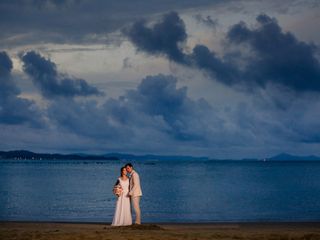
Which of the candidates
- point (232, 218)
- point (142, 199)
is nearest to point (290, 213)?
point (232, 218)

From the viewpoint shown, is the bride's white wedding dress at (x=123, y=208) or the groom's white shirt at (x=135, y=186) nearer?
the groom's white shirt at (x=135, y=186)

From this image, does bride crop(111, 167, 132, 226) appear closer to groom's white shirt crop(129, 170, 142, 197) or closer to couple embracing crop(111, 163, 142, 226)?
couple embracing crop(111, 163, 142, 226)

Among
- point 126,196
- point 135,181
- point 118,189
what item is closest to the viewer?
point 135,181

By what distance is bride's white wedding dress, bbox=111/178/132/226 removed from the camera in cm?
2541

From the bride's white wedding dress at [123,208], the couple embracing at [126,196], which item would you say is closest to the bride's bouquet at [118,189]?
the couple embracing at [126,196]

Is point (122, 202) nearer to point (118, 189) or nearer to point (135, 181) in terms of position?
point (118, 189)

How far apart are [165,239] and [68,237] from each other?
3637 mm

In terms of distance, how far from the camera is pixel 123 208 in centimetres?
2550

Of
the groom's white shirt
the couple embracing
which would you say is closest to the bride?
the couple embracing

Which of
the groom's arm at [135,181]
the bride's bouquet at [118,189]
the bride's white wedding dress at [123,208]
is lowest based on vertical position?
the bride's white wedding dress at [123,208]

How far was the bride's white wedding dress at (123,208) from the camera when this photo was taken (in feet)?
83.4

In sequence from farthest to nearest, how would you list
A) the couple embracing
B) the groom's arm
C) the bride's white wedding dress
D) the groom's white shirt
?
the bride's white wedding dress < the couple embracing < the groom's white shirt < the groom's arm

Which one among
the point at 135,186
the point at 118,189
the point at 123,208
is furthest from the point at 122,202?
the point at 135,186

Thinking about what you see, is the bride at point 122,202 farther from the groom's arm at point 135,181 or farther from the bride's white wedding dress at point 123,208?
the groom's arm at point 135,181
